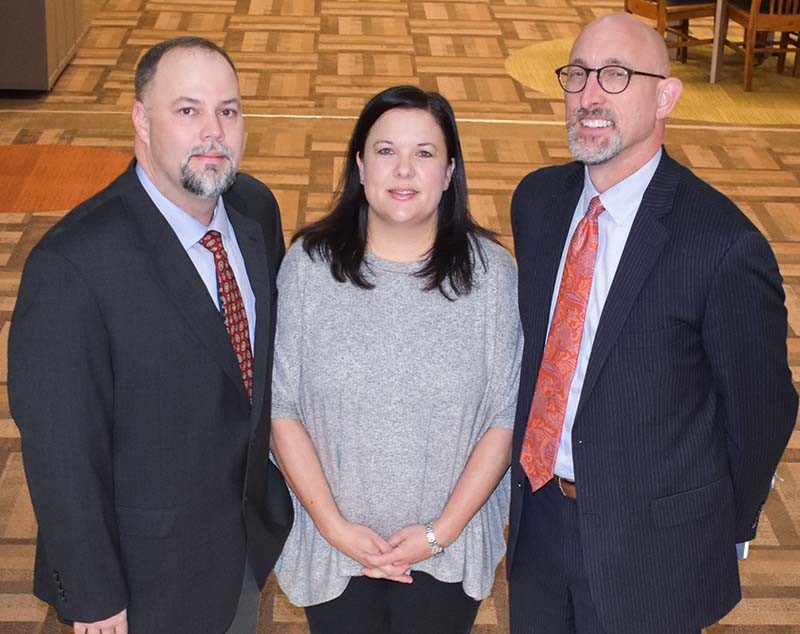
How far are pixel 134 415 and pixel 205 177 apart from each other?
0.41 m

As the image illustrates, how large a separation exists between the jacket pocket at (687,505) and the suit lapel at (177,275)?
0.80m

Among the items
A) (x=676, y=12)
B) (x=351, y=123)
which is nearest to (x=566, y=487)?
(x=351, y=123)

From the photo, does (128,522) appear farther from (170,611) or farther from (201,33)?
(201,33)

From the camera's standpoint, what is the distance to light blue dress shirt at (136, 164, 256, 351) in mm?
2123

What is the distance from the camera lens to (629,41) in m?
2.21

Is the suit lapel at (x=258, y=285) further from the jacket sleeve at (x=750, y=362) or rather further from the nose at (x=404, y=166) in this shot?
the jacket sleeve at (x=750, y=362)

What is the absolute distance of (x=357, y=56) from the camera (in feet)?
26.3

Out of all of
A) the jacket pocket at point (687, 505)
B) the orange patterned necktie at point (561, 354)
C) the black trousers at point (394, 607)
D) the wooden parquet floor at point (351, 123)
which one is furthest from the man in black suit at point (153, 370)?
the wooden parquet floor at point (351, 123)

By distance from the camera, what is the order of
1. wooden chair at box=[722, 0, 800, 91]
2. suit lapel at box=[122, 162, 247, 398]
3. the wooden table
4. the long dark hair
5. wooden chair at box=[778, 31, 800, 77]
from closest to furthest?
suit lapel at box=[122, 162, 247, 398]
the long dark hair
wooden chair at box=[722, 0, 800, 91]
the wooden table
wooden chair at box=[778, 31, 800, 77]

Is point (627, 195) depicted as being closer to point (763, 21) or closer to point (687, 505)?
point (687, 505)

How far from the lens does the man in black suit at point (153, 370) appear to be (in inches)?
77.2

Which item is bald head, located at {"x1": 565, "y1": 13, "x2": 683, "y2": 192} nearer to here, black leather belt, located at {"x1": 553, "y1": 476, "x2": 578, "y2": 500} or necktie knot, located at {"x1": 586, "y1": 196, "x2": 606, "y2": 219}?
necktie knot, located at {"x1": 586, "y1": 196, "x2": 606, "y2": 219}

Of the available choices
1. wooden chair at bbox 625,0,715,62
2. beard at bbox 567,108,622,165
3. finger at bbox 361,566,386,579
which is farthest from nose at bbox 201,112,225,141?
wooden chair at bbox 625,0,715,62

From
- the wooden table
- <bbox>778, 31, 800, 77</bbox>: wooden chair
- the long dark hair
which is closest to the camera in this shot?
the long dark hair
